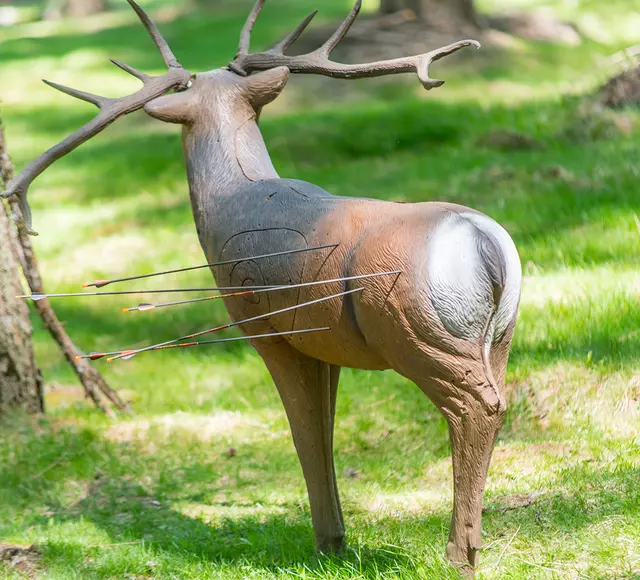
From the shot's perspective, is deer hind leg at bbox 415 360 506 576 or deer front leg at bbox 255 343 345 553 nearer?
deer hind leg at bbox 415 360 506 576

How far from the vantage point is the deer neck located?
4.18 meters

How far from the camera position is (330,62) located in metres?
4.27

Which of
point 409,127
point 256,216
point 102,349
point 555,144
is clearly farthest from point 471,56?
point 256,216

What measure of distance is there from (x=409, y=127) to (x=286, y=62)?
759cm

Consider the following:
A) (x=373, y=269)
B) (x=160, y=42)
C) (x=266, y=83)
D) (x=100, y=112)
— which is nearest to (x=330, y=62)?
(x=266, y=83)

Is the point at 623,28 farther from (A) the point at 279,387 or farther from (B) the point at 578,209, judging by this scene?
(A) the point at 279,387

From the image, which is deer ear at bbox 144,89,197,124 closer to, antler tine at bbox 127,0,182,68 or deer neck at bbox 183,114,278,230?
deer neck at bbox 183,114,278,230

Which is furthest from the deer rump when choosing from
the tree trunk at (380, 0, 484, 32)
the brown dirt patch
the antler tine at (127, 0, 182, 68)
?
the tree trunk at (380, 0, 484, 32)

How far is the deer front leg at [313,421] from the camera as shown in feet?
13.4

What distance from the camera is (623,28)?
691 inches

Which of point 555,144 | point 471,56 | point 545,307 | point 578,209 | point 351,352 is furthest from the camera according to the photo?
point 471,56

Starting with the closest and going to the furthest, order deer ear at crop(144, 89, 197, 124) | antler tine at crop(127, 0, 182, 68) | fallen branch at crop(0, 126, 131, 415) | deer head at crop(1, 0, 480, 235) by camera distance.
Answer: deer head at crop(1, 0, 480, 235) < deer ear at crop(144, 89, 197, 124) < antler tine at crop(127, 0, 182, 68) < fallen branch at crop(0, 126, 131, 415)

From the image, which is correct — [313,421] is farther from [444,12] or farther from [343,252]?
[444,12]

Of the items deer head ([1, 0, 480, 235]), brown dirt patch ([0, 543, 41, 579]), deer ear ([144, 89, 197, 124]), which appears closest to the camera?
deer head ([1, 0, 480, 235])
